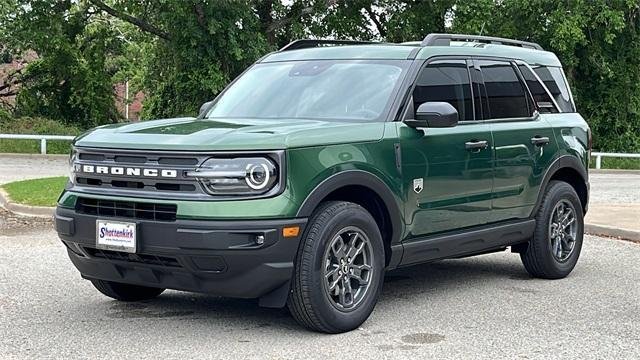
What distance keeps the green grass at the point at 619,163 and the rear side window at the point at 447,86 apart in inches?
892

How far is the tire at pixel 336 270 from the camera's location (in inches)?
212

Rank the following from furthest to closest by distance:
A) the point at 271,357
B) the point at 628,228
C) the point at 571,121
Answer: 1. the point at 628,228
2. the point at 571,121
3. the point at 271,357

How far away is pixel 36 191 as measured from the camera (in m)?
13.7

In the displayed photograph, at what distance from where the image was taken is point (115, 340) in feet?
17.9

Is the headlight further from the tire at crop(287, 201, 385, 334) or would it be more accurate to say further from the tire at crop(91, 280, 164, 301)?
the tire at crop(91, 280, 164, 301)

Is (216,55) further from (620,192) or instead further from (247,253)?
(247,253)

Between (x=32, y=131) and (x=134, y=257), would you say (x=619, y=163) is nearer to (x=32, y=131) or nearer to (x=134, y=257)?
(x=32, y=131)

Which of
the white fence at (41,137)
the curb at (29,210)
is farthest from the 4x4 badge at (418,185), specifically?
the white fence at (41,137)

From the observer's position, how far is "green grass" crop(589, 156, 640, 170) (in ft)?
94.4

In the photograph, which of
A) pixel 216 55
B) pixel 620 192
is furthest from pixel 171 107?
pixel 620 192

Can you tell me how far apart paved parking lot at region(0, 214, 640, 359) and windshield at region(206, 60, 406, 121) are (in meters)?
1.46

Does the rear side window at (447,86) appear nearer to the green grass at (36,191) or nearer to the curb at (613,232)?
the curb at (613,232)

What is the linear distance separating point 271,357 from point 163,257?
90 cm

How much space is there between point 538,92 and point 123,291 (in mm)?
4009
